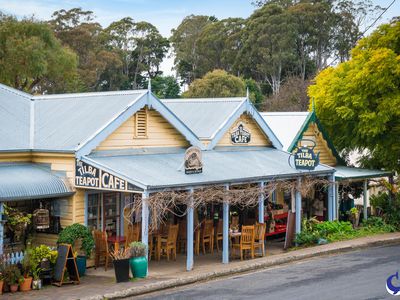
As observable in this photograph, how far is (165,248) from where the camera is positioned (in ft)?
68.1

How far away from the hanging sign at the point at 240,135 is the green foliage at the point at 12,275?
10.9 meters

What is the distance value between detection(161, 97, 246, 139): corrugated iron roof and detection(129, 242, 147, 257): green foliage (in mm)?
7386

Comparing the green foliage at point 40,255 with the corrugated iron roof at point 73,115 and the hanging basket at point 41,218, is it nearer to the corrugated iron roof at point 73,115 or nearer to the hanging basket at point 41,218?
the hanging basket at point 41,218

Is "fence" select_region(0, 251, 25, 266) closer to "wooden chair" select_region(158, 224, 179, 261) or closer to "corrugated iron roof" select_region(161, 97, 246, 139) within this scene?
"wooden chair" select_region(158, 224, 179, 261)

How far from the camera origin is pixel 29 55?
1864 inches

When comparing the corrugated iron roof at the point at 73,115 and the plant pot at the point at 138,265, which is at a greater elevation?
the corrugated iron roof at the point at 73,115

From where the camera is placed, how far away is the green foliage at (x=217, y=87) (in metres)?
62.1

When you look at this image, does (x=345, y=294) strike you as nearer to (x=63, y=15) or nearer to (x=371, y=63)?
(x=371, y=63)

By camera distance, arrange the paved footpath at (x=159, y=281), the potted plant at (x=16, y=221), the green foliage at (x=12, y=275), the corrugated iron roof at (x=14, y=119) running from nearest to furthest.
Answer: the paved footpath at (x=159, y=281), the green foliage at (x=12, y=275), the potted plant at (x=16, y=221), the corrugated iron roof at (x=14, y=119)

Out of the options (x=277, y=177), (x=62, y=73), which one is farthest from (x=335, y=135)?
(x=62, y=73)

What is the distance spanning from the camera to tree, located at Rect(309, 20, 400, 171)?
27656 millimetres

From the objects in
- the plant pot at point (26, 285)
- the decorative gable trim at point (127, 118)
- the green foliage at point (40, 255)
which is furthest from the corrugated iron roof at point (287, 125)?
the plant pot at point (26, 285)

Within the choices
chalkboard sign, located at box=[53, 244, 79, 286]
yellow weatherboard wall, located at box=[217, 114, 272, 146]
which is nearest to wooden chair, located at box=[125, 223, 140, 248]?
chalkboard sign, located at box=[53, 244, 79, 286]

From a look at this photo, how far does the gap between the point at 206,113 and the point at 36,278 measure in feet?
36.9
